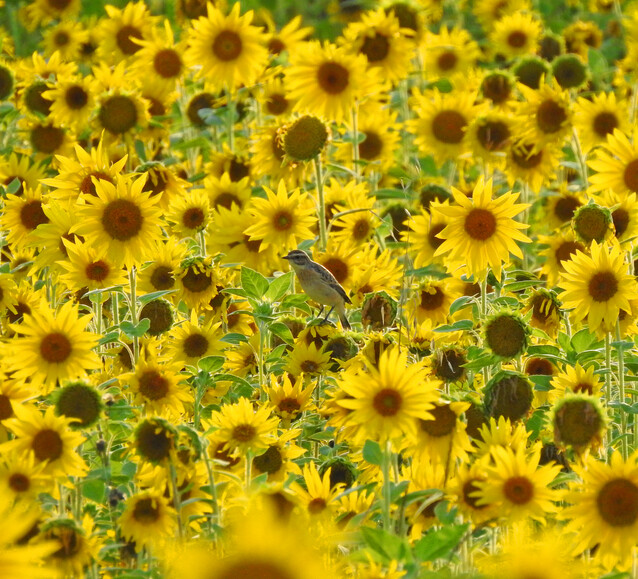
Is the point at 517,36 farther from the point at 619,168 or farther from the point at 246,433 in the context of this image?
the point at 246,433

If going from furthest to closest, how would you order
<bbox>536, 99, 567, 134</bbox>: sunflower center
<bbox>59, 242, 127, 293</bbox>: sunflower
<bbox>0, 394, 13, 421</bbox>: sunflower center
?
<bbox>536, 99, 567, 134</bbox>: sunflower center < <bbox>59, 242, 127, 293</bbox>: sunflower < <bbox>0, 394, 13, 421</bbox>: sunflower center

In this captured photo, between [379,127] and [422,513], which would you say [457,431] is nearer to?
[422,513]

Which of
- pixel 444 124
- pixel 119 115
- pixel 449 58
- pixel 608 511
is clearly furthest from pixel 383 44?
pixel 608 511

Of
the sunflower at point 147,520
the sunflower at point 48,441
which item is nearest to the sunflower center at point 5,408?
the sunflower at point 48,441

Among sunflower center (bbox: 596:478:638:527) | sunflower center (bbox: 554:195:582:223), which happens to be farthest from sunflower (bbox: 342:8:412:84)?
sunflower center (bbox: 596:478:638:527)

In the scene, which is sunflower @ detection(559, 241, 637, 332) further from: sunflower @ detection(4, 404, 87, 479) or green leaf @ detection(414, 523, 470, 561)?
sunflower @ detection(4, 404, 87, 479)
